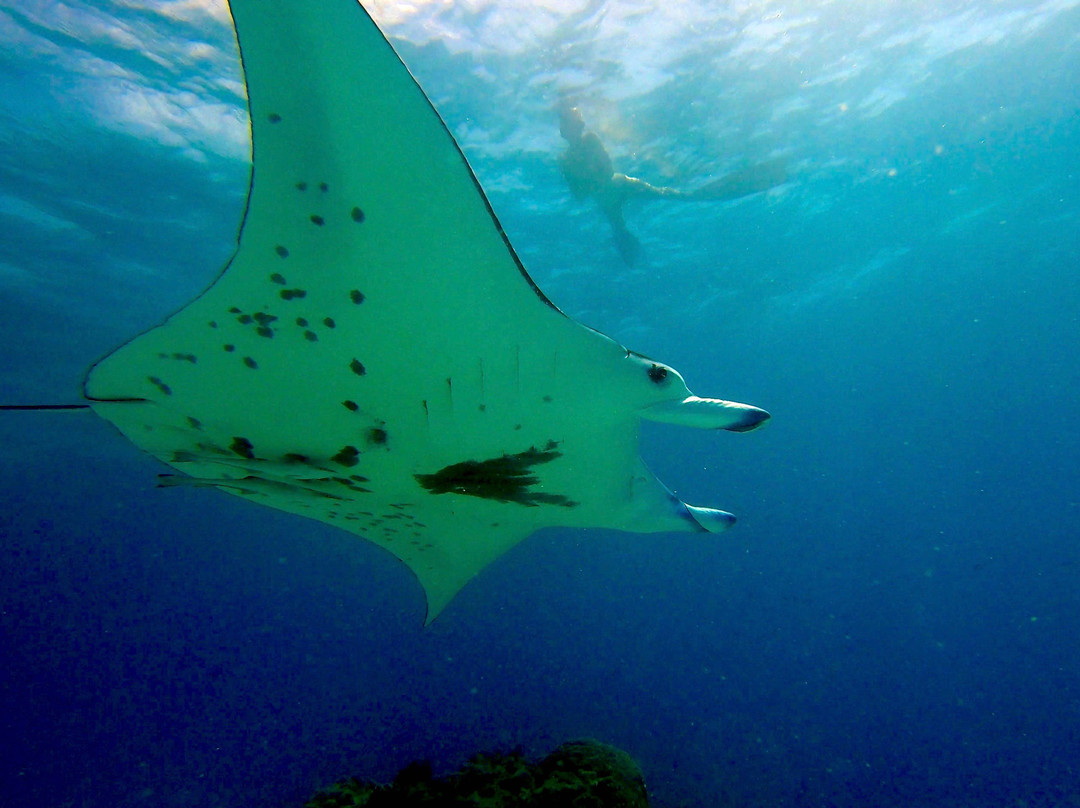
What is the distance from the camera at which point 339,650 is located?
22016 mm

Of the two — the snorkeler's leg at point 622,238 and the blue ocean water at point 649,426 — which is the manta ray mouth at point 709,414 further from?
the snorkeler's leg at point 622,238

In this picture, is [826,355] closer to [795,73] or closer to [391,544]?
[795,73]

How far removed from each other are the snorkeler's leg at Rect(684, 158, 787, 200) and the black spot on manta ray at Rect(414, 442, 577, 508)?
1213 cm

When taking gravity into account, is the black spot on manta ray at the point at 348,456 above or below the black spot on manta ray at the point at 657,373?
below

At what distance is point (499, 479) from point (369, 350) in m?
1.23

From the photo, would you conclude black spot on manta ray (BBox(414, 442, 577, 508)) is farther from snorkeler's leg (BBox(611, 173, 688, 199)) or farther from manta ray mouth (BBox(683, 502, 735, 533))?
snorkeler's leg (BBox(611, 173, 688, 199))

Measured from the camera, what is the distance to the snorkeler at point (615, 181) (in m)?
11.0

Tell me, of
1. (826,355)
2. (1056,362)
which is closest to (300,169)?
(826,355)

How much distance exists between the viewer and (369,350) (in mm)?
2527

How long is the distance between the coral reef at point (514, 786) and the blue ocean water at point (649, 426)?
425 cm

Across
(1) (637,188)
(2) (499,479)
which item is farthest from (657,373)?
(1) (637,188)

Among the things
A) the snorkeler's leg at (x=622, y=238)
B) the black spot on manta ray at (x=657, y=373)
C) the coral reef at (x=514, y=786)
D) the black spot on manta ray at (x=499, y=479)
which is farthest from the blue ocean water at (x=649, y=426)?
the black spot on manta ray at (x=657, y=373)

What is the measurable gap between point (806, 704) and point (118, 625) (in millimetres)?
29671

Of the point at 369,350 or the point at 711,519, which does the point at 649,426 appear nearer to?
the point at 711,519
